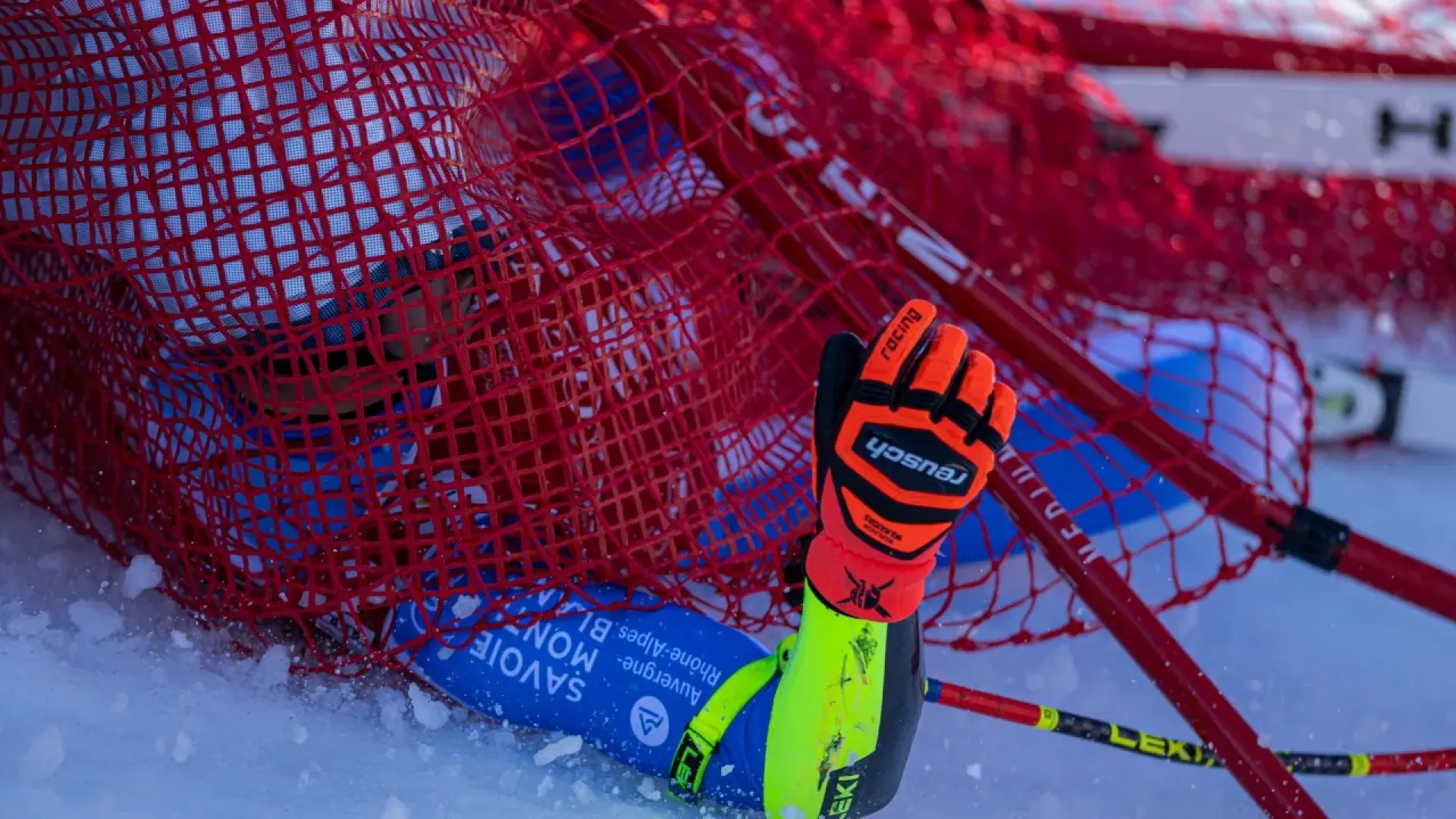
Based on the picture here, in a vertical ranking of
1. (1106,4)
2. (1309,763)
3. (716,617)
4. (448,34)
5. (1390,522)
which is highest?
(1106,4)

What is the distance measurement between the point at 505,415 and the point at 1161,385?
1.28 meters

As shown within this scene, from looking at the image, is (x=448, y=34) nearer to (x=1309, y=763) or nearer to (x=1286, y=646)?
(x=1309, y=763)

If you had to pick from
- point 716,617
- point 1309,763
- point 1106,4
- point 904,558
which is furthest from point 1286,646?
point 1106,4

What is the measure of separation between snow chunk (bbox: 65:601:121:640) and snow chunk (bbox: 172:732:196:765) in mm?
257

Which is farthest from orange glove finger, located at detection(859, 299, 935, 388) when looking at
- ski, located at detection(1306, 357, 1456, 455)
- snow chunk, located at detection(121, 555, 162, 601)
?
ski, located at detection(1306, 357, 1456, 455)

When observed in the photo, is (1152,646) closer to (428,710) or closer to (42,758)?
(428,710)

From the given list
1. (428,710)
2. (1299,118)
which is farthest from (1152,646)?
(1299,118)

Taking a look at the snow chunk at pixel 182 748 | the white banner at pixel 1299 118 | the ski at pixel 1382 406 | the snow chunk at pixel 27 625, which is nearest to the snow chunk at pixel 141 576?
the snow chunk at pixel 27 625

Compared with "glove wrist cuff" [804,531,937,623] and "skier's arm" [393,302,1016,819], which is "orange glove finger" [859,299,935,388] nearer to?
"skier's arm" [393,302,1016,819]

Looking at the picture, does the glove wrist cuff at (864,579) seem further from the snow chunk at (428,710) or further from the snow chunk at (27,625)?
the snow chunk at (27,625)

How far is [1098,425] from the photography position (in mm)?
1895

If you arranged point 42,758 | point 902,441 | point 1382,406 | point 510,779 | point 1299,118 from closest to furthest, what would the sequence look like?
point 902,441 < point 42,758 < point 510,779 < point 1382,406 < point 1299,118

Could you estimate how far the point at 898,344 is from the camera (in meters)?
1.36

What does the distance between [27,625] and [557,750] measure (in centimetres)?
70
